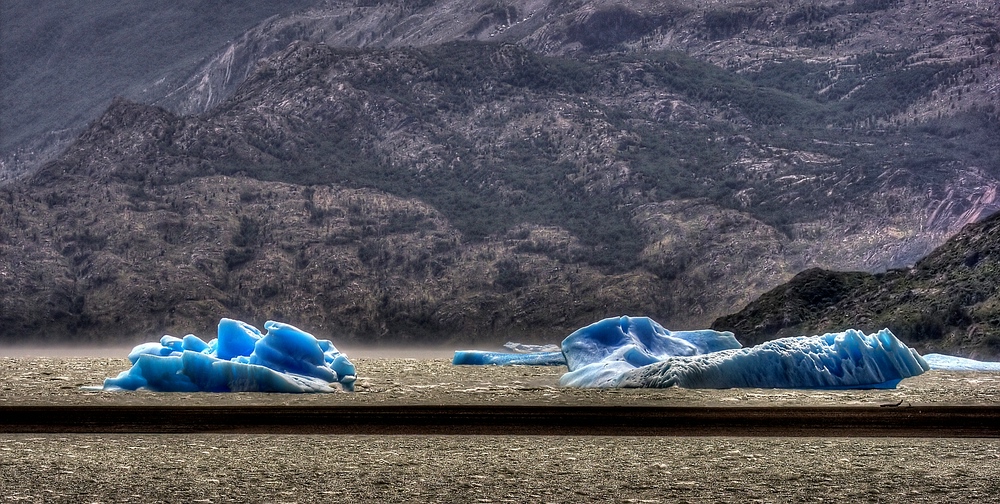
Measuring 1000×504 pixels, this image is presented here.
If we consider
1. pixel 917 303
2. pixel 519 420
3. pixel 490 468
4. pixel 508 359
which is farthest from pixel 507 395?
pixel 917 303

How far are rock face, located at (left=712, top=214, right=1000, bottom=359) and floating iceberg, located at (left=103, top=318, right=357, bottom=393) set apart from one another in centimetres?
4261

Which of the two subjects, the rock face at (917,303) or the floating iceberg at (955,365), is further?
the rock face at (917,303)

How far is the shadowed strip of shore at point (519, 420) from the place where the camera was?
2600cm

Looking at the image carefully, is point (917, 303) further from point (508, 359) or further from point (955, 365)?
point (508, 359)

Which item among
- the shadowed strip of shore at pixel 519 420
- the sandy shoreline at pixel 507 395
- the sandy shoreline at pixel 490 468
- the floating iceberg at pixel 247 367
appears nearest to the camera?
the sandy shoreline at pixel 490 468

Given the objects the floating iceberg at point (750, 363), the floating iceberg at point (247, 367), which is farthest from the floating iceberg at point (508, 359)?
the floating iceberg at point (247, 367)

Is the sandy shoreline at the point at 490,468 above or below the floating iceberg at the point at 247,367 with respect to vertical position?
below

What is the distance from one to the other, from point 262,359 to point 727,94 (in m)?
152

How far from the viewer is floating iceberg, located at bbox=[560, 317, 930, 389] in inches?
1566

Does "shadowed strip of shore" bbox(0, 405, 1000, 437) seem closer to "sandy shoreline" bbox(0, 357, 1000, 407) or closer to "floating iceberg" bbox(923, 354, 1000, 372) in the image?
"sandy shoreline" bbox(0, 357, 1000, 407)

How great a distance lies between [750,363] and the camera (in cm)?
4066

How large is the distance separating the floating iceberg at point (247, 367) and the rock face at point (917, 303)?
4261 cm

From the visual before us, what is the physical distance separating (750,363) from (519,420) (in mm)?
14908

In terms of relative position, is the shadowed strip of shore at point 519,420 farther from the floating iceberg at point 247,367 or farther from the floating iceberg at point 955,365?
the floating iceberg at point 955,365
